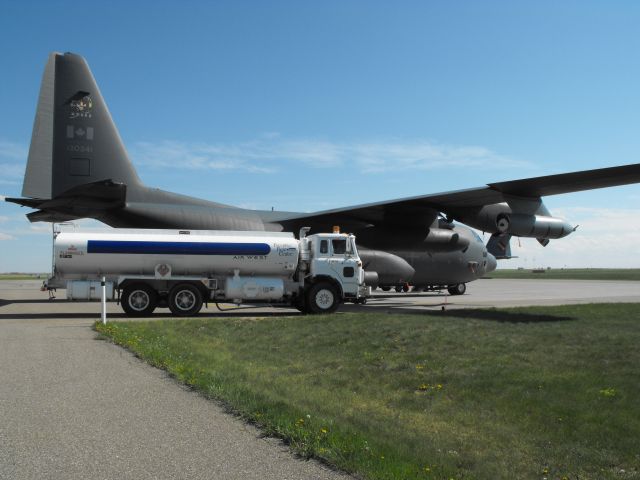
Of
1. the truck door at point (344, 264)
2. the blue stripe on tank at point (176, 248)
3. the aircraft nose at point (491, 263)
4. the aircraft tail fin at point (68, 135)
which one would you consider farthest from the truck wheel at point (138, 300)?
the aircraft nose at point (491, 263)

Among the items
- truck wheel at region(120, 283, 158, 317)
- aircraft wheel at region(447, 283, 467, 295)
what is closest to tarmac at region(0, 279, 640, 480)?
truck wheel at region(120, 283, 158, 317)

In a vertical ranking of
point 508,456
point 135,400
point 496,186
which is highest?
point 496,186

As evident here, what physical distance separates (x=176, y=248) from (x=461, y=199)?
11478 millimetres

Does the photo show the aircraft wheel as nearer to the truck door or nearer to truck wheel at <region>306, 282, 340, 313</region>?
the truck door

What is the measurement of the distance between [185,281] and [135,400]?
13.5m

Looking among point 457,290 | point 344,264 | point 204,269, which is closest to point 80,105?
point 204,269

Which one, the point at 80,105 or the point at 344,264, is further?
the point at 80,105

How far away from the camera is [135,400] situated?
7.66 meters

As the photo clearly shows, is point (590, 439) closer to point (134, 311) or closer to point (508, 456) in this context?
point (508, 456)

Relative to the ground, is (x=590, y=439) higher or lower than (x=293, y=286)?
lower

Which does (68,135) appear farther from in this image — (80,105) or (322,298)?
(322,298)

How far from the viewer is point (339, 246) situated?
73.6 ft

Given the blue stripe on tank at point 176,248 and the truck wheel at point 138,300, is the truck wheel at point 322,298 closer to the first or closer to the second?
the blue stripe on tank at point 176,248

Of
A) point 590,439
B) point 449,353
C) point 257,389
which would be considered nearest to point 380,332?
point 449,353
